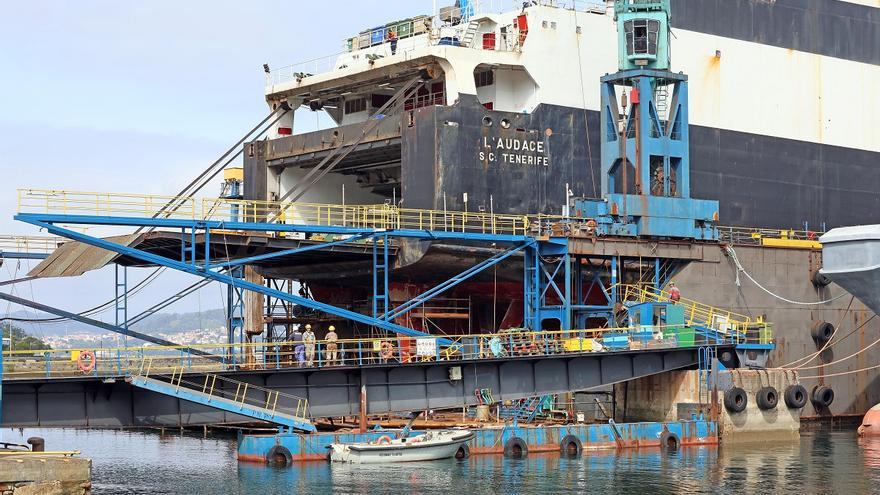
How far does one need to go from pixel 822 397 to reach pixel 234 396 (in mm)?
24248

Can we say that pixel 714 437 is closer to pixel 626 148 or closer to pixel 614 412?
pixel 614 412

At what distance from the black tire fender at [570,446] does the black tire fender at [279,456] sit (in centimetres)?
884

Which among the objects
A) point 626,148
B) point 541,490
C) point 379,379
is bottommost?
point 541,490

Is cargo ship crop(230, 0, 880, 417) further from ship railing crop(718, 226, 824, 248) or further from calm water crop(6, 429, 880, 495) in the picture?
calm water crop(6, 429, 880, 495)

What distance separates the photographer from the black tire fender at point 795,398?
49.3 meters

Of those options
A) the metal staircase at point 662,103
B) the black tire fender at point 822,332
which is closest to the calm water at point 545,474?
the black tire fender at point 822,332

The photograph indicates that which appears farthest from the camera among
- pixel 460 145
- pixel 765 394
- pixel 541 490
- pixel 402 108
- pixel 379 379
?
pixel 402 108

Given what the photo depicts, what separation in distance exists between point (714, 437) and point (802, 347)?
10.3m

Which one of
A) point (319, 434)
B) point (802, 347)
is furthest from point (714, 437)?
point (319, 434)

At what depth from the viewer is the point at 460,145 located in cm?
5328

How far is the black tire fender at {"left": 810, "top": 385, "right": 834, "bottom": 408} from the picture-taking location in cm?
5409

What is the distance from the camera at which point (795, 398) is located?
49.3m

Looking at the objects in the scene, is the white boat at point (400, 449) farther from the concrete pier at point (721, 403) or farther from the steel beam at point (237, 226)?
the concrete pier at point (721, 403)

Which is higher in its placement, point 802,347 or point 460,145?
point 460,145
